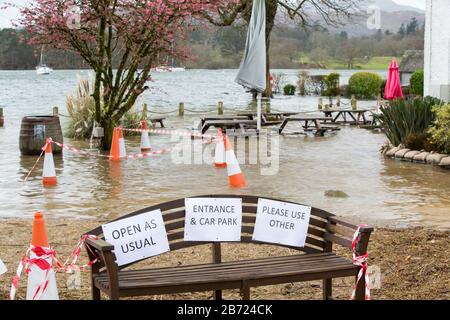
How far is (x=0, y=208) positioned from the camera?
11844 mm

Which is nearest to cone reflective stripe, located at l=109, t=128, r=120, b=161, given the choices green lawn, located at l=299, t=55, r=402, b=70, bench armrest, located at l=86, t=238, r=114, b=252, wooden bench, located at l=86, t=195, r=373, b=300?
wooden bench, located at l=86, t=195, r=373, b=300

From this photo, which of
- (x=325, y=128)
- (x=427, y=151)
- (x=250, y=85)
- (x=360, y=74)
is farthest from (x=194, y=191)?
(x=360, y=74)

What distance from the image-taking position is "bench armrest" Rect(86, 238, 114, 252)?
5480mm

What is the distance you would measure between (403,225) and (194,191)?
406cm

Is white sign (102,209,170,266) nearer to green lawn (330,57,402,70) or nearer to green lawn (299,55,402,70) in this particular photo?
green lawn (299,55,402,70)

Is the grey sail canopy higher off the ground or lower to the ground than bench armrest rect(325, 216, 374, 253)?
higher

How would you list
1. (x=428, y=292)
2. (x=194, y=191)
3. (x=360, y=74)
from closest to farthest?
1. (x=428, y=292)
2. (x=194, y=191)
3. (x=360, y=74)

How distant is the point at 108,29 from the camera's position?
64.1 ft

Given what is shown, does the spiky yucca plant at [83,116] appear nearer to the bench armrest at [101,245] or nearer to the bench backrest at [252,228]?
the bench backrest at [252,228]

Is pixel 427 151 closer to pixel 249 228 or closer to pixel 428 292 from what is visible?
pixel 428 292

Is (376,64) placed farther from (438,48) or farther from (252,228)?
(252,228)

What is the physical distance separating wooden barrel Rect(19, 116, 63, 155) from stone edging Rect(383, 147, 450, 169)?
766cm

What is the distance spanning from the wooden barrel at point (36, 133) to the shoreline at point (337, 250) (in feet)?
25.6

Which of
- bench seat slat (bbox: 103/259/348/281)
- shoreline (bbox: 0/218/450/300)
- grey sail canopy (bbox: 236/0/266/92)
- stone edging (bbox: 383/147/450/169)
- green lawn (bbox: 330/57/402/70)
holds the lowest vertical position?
shoreline (bbox: 0/218/450/300)
